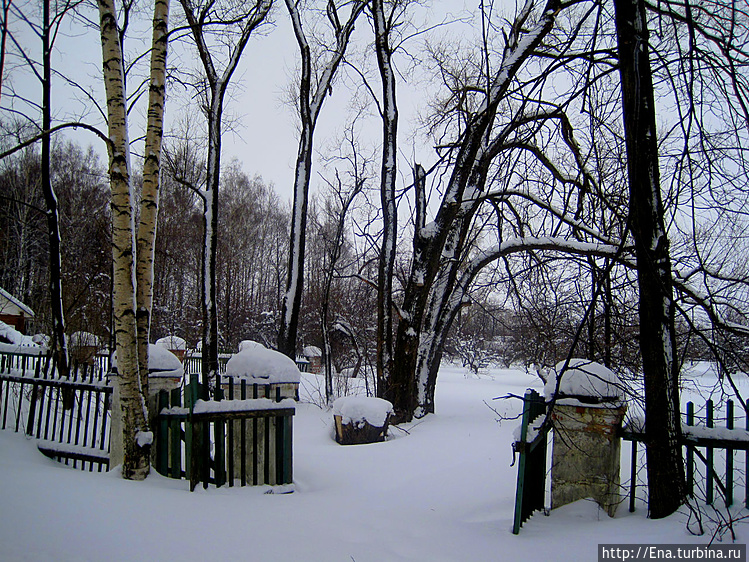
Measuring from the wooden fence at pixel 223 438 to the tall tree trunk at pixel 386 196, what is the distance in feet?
17.8

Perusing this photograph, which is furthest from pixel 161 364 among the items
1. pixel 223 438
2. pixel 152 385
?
pixel 223 438

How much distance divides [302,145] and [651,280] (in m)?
11.6

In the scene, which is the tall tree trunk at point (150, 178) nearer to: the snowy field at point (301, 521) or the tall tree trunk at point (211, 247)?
the snowy field at point (301, 521)

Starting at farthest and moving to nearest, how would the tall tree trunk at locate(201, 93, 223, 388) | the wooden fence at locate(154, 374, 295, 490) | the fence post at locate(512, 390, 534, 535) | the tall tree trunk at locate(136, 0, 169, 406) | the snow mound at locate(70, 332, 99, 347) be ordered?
the snow mound at locate(70, 332, 99, 347) < the tall tree trunk at locate(201, 93, 223, 388) < the tall tree trunk at locate(136, 0, 169, 406) < the wooden fence at locate(154, 374, 295, 490) < the fence post at locate(512, 390, 534, 535)

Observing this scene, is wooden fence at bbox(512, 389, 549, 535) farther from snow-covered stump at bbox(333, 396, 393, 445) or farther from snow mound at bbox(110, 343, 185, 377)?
snow mound at bbox(110, 343, 185, 377)

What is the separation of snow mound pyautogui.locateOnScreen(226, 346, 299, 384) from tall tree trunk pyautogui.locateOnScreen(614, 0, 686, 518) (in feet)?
23.0

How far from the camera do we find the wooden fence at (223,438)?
4375 mm

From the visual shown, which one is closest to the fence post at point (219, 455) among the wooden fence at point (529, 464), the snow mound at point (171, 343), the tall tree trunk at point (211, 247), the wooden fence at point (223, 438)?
the wooden fence at point (223, 438)

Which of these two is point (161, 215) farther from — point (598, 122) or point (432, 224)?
point (598, 122)

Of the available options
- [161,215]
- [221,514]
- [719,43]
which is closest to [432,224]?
[719,43]

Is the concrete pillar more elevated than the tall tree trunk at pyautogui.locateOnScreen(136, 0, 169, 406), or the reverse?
the tall tree trunk at pyautogui.locateOnScreen(136, 0, 169, 406)

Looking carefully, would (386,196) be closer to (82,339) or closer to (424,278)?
(424,278)

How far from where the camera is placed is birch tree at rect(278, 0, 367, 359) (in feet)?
42.7

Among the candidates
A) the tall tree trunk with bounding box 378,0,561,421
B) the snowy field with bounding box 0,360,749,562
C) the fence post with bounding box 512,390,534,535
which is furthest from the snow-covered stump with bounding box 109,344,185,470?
the tall tree trunk with bounding box 378,0,561,421
